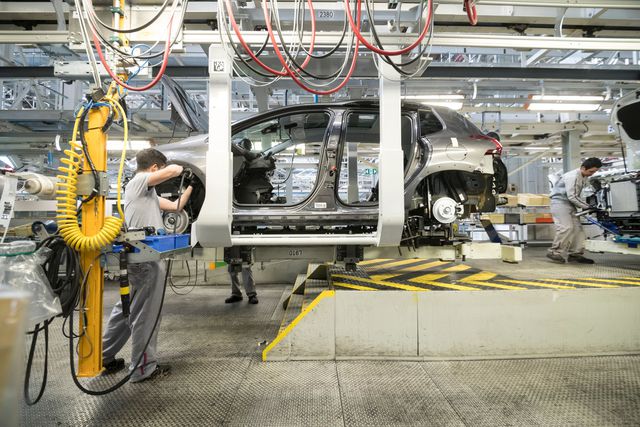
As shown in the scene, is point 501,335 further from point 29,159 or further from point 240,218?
point 29,159

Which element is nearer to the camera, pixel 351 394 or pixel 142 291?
pixel 351 394

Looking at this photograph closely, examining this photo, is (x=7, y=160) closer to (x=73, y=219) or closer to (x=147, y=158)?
(x=147, y=158)

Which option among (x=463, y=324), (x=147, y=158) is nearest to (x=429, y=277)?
(x=463, y=324)

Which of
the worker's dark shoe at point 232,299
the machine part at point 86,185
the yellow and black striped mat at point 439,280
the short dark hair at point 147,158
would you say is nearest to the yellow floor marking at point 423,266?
the yellow and black striped mat at point 439,280

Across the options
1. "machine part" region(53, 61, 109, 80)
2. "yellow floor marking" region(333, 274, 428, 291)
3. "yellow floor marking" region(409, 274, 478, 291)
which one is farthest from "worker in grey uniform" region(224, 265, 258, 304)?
"machine part" region(53, 61, 109, 80)

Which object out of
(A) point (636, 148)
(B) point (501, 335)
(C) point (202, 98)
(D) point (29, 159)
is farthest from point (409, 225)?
(D) point (29, 159)

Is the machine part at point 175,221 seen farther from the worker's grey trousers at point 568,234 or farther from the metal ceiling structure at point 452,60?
the worker's grey trousers at point 568,234

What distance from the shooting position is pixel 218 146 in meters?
2.33

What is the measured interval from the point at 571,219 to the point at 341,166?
3.84 m

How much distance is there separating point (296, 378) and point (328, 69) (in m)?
2.92

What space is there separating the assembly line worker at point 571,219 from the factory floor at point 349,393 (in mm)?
2515

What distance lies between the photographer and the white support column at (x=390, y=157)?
231cm

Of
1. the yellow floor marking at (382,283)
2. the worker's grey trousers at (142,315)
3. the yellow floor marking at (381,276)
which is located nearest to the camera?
the worker's grey trousers at (142,315)

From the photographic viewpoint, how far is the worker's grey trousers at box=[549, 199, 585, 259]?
438 centimetres
